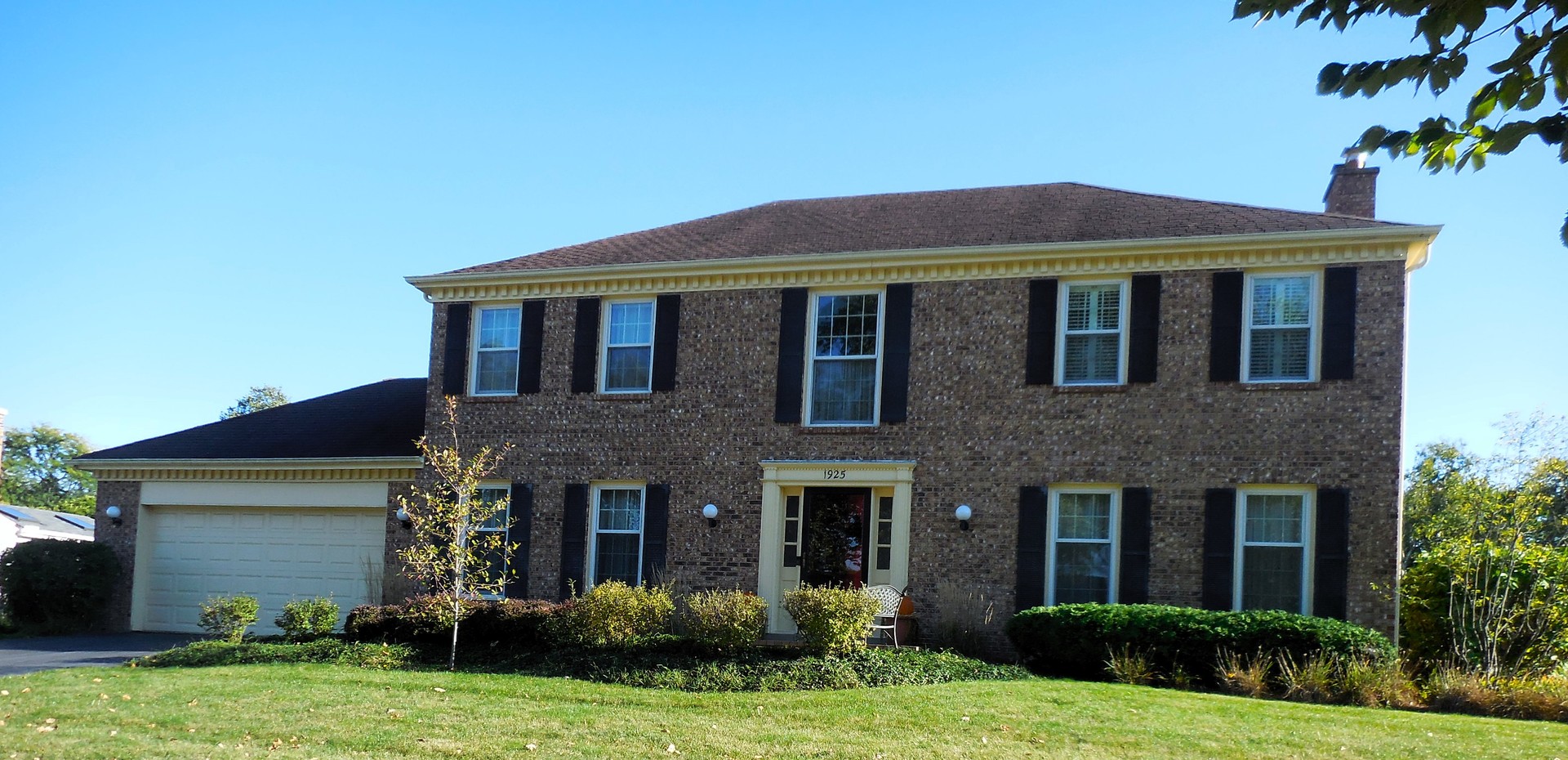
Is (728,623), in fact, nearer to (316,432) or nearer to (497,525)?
(497,525)

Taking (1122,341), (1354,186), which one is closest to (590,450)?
(1122,341)

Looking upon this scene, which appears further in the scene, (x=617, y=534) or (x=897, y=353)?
(x=617, y=534)

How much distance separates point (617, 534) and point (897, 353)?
4639mm

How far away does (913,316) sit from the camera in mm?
17328

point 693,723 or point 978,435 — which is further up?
point 978,435

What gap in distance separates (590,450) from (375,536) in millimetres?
4196

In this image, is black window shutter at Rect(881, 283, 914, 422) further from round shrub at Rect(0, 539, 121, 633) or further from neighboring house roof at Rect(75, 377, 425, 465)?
round shrub at Rect(0, 539, 121, 633)

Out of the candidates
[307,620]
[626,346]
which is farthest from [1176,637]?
[307,620]

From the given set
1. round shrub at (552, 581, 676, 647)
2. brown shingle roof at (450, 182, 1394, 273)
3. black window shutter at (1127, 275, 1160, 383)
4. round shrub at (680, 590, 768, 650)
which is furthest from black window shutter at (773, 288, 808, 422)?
black window shutter at (1127, 275, 1160, 383)

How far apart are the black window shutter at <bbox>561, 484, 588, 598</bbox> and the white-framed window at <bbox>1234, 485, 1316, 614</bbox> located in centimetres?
853

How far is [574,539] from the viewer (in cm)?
1836

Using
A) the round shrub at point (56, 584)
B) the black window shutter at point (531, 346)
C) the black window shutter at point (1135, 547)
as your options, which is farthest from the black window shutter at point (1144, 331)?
the round shrub at point (56, 584)

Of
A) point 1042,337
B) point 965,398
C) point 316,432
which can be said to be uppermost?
point 1042,337

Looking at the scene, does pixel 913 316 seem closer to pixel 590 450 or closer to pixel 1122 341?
pixel 1122 341
